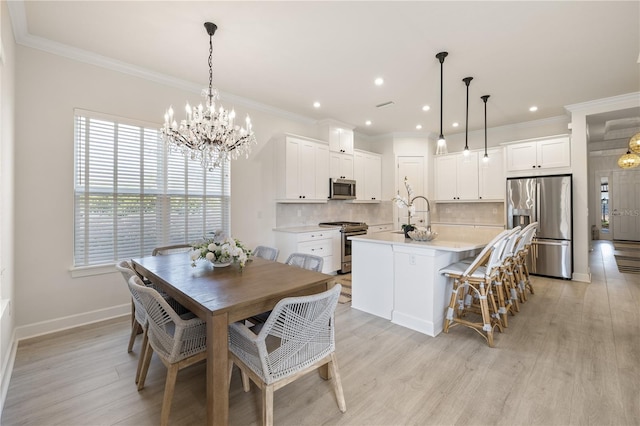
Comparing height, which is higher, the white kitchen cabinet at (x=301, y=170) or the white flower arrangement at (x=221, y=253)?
the white kitchen cabinet at (x=301, y=170)

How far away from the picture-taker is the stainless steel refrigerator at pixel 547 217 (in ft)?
15.3

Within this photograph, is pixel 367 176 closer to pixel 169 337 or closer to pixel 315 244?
pixel 315 244

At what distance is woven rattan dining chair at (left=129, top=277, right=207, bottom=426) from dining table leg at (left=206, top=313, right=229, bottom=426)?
255 millimetres

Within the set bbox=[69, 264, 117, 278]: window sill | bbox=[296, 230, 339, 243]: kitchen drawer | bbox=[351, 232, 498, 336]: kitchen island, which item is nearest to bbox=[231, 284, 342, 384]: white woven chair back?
bbox=[351, 232, 498, 336]: kitchen island

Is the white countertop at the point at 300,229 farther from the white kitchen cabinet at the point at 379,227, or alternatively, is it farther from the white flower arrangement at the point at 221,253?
the white flower arrangement at the point at 221,253

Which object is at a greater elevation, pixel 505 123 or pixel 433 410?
pixel 505 123

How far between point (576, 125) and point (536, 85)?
1.53 metres

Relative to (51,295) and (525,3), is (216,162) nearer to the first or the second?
(51,295)

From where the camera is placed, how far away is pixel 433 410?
70.8 inches

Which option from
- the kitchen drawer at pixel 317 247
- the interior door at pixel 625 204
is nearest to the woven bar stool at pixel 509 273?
the kitchen drawer at pixel 317 247

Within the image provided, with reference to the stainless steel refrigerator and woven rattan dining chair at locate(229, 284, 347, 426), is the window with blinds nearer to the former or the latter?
woven rattan dining chair at locate(229, 284, 347, 426)

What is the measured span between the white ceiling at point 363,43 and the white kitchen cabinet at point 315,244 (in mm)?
2129

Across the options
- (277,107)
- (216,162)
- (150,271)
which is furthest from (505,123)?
→ (150,271)

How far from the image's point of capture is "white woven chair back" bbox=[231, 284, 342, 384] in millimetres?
1406
